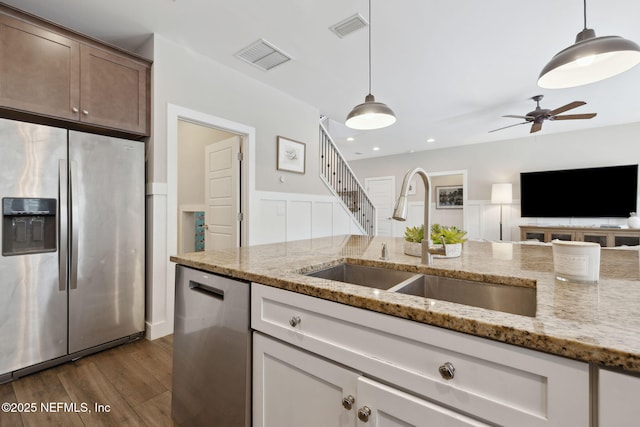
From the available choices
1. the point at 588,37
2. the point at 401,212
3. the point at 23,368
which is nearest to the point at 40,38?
the point at 23,368

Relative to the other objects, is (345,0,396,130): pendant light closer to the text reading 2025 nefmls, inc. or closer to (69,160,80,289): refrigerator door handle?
(69,160,80,289): refrigerator door handle

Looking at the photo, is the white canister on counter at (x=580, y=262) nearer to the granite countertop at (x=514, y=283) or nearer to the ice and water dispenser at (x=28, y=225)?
the granite countertop at (x=514, y=283)

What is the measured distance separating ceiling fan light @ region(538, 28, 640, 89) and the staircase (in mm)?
3114

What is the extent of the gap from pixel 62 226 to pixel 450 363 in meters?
2.57

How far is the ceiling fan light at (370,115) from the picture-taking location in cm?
202

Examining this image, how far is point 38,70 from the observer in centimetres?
201

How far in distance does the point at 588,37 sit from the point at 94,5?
324 centimetres

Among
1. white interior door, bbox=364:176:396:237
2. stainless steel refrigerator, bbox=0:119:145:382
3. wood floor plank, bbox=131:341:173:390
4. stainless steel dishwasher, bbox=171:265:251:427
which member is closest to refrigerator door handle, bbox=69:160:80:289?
stainless steel refrigerator, bbox=0:119:145:382

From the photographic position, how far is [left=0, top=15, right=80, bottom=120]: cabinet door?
1.89 m

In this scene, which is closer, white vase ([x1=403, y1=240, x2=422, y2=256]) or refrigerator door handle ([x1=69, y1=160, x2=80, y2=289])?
white vase ([x1=403, y1=240, x2=422, y2=256])

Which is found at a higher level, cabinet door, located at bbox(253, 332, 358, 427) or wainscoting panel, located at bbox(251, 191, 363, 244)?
wainscoting panel, located at bbox(251, 191, 363, 244)

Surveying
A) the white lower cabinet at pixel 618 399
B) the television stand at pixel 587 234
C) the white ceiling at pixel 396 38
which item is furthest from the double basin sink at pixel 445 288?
the television stand at pixel 587 234

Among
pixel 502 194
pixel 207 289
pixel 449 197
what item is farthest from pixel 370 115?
pixel 449 197

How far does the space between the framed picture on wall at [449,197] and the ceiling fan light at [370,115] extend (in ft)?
18.5
